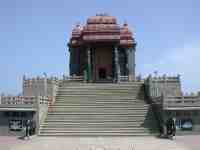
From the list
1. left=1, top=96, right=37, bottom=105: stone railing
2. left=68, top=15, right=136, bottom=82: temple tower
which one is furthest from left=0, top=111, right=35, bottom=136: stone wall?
left=68, top=15, right=136, bottom=82: temple tower

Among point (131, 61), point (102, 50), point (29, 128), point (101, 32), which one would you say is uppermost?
point (101, 32)

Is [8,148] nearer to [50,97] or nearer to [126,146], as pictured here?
[126,146]

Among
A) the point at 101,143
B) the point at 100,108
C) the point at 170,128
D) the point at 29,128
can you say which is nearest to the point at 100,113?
the point at 100,108

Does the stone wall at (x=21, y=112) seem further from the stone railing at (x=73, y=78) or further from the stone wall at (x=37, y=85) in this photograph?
the stone railing at (x=73, y=78)

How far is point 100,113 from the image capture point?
88.0ft

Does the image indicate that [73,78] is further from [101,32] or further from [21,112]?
[21,112]

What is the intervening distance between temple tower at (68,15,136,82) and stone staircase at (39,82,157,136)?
7352 mm

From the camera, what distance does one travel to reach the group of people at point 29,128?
23.8m

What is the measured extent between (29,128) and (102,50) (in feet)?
68.5

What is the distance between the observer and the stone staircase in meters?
24.5

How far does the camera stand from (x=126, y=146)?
19.8m

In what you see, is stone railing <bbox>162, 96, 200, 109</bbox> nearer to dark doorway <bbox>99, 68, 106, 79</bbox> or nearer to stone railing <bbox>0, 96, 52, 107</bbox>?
stone railing <bbox>0, 96, 52, 107</bbox>

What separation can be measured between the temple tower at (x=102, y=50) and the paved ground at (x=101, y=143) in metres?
16.6

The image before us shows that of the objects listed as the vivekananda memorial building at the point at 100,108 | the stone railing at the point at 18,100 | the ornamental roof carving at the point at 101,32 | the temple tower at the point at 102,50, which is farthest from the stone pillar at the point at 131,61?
the stone railing at the point at 18,100
